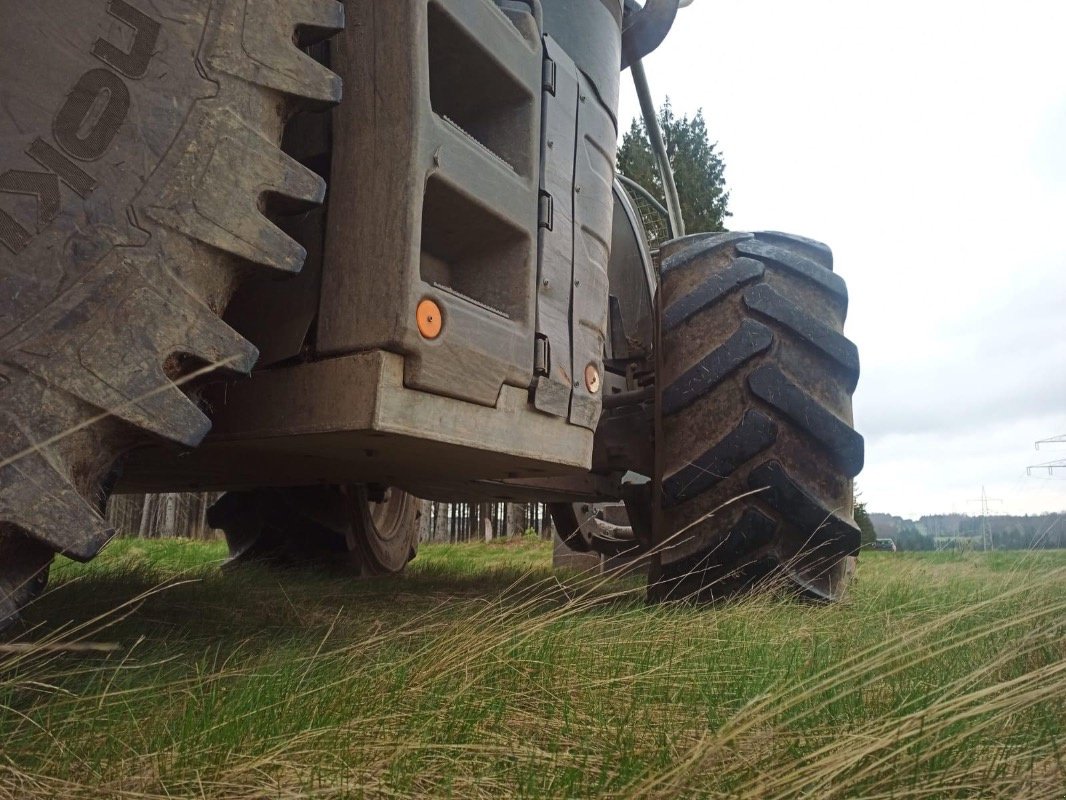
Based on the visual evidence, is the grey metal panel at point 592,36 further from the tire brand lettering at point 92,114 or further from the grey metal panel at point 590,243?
the tire brand lettering at point 92,114

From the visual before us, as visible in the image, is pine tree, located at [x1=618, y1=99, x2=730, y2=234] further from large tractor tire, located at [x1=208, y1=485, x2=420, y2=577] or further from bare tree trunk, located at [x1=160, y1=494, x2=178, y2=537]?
large tractor tire, located at [x1=208, y1=485, x2=420, y2=577]

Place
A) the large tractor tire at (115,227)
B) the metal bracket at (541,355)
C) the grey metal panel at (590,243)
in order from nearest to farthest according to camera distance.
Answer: the large tractor tire at (115,227) → the metal bracket at (541,355) → the grey metal panel at (590,243)

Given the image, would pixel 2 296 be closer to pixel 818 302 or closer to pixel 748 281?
pixel 748 281

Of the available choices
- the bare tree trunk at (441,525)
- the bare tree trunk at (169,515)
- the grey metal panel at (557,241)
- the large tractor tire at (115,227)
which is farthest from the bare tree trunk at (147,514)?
the large tractor tire at (115,227)

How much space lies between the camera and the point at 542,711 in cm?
134

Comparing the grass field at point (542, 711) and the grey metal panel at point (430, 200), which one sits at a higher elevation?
the grey metal panel at point (430, 200)

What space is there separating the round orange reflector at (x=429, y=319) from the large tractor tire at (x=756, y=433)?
114cm

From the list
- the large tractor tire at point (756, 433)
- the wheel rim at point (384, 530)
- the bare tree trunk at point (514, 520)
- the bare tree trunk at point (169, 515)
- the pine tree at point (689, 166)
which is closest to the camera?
the large tractor tire at point (756, 433)

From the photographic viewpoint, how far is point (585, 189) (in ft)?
7.38

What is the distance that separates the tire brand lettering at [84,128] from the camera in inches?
46.9

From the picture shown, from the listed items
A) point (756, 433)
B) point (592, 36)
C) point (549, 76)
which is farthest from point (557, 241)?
point (756, 433)

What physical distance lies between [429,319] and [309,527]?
6.99 ft

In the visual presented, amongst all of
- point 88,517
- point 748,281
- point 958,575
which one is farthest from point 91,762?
point 958,575

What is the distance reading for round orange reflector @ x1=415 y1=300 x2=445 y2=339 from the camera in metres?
1.62
